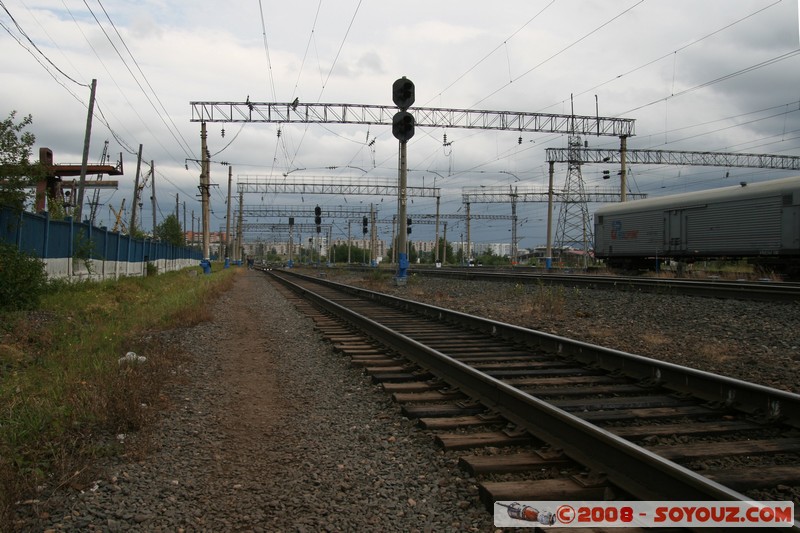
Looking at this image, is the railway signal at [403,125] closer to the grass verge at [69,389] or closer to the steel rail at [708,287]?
the steel rail at [708,287]

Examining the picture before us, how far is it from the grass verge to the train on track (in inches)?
713

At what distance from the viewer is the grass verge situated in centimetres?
389

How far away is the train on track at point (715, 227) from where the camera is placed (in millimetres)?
19578

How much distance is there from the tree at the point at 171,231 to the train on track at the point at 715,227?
45.5 m

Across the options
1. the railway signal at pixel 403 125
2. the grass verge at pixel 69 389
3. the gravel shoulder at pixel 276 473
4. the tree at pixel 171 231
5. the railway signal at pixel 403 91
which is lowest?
the gravel shoulder at pixel 276 473

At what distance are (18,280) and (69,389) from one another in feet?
28.0

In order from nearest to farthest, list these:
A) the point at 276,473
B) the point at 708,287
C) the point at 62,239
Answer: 1. the point at 276,473
2. the point at 708,287
3. the point at 62,239

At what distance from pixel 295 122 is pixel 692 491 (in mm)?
30355

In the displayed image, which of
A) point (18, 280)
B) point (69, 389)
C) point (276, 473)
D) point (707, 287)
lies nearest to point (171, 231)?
point (18, 280)

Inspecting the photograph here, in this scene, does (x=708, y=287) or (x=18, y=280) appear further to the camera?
(x=708, y=287)

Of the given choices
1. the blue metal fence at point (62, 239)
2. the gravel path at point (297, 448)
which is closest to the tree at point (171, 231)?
the blue metal fence at point (62, 239)

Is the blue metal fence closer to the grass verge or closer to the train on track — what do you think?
the grass verge

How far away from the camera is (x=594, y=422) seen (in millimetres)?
4836

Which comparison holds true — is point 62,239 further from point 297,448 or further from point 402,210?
point 297,448
